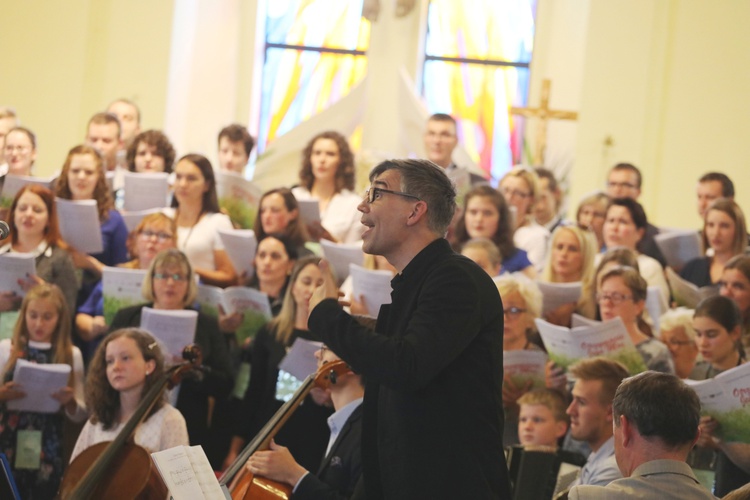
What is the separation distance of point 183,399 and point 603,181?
5.86m

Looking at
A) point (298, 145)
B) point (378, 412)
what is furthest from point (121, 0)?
point (378, 412)

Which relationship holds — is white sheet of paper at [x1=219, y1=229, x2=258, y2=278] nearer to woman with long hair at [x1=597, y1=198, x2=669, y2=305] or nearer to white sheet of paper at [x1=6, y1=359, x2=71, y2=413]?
white sheet of paper at [x1=6, y1=359, x2=71, y2=413]

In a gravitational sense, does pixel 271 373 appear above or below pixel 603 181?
below

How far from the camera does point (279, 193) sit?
6.73m

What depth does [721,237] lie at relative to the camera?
6.49 m

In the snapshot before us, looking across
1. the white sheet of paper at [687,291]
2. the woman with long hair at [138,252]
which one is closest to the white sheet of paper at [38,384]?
the woman with long hair at [138,252]

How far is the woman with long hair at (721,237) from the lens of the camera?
21.3 feet

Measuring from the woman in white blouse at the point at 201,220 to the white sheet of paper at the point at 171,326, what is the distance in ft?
3.66

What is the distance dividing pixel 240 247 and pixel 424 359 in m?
3.62

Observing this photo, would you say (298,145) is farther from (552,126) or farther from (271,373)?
(271,373)

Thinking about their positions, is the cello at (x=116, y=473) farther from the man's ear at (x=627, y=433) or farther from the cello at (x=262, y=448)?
the man's ear at (x=627, y=433)

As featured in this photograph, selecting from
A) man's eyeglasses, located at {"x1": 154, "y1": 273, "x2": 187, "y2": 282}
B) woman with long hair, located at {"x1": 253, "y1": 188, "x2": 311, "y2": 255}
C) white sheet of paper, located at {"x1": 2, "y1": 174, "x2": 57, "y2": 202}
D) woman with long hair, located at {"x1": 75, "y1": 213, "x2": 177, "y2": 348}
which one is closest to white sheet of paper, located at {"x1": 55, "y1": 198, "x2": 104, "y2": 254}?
woman with long hair, located at {"x1": 75, "y1": 213, "x2": 177, "y2": 348}

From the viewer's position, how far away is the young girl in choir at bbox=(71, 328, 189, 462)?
507 centimetres

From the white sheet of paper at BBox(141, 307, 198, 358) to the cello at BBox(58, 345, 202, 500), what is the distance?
0.96 metres
